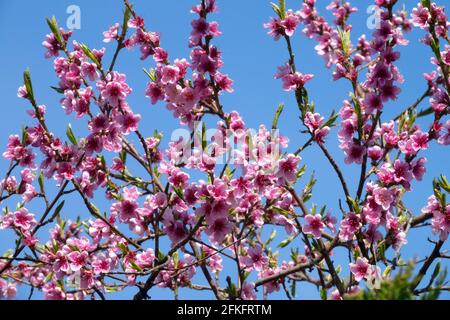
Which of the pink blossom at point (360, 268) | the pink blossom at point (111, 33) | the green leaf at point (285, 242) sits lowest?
the pink blossom at point (360, 268)

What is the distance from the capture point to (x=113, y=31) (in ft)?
13.9

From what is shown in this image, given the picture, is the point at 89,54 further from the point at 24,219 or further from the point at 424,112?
the point at 424,112

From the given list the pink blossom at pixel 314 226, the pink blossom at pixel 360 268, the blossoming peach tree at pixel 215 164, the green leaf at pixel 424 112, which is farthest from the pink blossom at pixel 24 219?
the green leaf at pixel 424 112

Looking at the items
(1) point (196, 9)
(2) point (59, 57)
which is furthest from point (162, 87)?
(2) point (59, 57)

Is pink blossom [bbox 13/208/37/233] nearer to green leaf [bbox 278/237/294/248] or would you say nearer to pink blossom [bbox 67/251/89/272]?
pink blossom [bbox 67/251/89/272]

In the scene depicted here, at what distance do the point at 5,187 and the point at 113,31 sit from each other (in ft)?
6.17

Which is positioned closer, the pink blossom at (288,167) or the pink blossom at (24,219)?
the pink blossom at (288,167)

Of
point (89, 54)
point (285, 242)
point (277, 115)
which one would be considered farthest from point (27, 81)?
point (285, 242)

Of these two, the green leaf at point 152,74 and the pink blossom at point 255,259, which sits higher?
the green leaf at point 152,74

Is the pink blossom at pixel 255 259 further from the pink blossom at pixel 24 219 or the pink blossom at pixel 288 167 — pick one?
the pink blossom at pixel 24 219

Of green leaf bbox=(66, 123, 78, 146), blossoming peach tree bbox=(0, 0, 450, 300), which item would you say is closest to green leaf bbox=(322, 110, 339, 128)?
blossoming peach tree bbox=(0, 0, 450, 300)
